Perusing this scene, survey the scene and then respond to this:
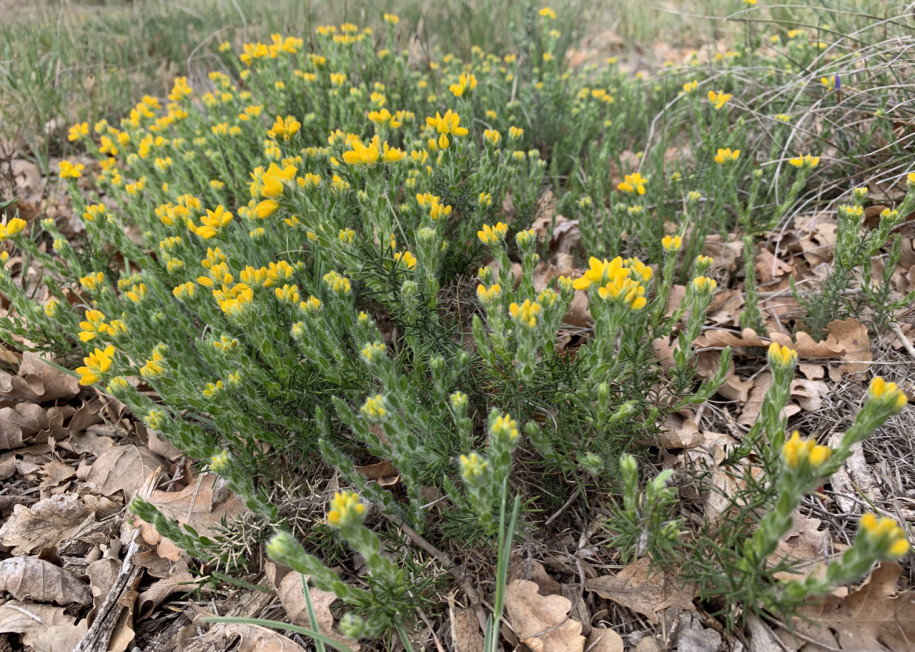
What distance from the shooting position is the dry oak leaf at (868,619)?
1610mm

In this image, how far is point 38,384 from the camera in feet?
9.66

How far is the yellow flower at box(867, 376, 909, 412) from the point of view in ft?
4.61

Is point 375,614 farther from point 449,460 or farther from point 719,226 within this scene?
point 719,226

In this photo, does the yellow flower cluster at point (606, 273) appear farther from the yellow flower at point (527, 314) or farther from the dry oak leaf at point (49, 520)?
the dry oak leaf at point (49, 520)

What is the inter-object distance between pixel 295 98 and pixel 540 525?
3610 mm

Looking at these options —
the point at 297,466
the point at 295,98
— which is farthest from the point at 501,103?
the point at 297,466

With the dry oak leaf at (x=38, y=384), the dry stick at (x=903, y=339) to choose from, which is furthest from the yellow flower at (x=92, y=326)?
the dry stick at (x=903, y=339)

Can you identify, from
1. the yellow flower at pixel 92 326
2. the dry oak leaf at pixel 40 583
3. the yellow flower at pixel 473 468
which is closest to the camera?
the yellow flower at pixel 473 468

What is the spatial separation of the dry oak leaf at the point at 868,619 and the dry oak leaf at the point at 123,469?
2.65 m

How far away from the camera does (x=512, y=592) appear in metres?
1.86

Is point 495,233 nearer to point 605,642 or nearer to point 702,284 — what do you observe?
point 702,284

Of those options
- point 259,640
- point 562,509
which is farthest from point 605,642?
point 259,640

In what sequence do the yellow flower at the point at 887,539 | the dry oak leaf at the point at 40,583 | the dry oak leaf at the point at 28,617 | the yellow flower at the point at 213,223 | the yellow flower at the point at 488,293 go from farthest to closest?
the yellow flower at the point at 213,223
the dry oak leaf at the point at 40,583
the dry oak leaf at the point at 28,617
the yellow flower at the point at 488,293
the yellow flower at the point at 887,539

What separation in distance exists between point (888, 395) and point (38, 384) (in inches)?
145
